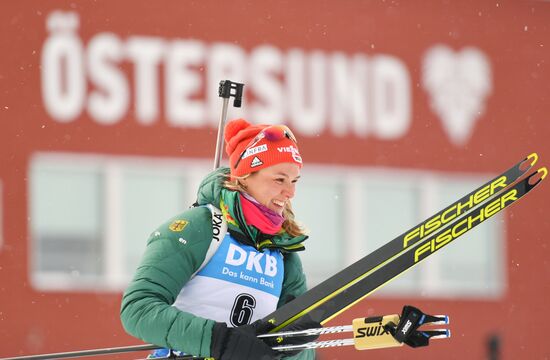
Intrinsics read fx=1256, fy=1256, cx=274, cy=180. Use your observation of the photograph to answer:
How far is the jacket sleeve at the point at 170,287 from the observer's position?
4.07 m

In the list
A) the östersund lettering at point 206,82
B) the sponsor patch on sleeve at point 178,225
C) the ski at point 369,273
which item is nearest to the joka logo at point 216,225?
the sponsor patch on sleeve at point 178,225

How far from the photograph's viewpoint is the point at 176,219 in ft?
14.2

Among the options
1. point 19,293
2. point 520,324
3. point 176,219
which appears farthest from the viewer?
point 520,324

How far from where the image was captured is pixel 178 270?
423 cm

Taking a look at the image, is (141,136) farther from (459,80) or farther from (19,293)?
(459,80)

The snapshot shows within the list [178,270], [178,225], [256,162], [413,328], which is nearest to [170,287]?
[178,270]

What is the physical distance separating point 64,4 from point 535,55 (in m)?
6.31

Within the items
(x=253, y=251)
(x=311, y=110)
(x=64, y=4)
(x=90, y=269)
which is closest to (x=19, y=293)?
(x=90, y=269)

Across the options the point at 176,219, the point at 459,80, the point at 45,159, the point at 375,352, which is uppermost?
the point at 459,80

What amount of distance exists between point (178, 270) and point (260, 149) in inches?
23.1

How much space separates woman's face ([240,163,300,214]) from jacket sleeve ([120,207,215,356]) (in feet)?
0.67

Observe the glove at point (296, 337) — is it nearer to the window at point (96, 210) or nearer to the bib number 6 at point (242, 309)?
the bib number 6 at point (242, 309)

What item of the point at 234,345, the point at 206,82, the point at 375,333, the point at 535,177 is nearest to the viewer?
the point at 234,345

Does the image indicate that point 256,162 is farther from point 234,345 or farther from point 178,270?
point 234,345
